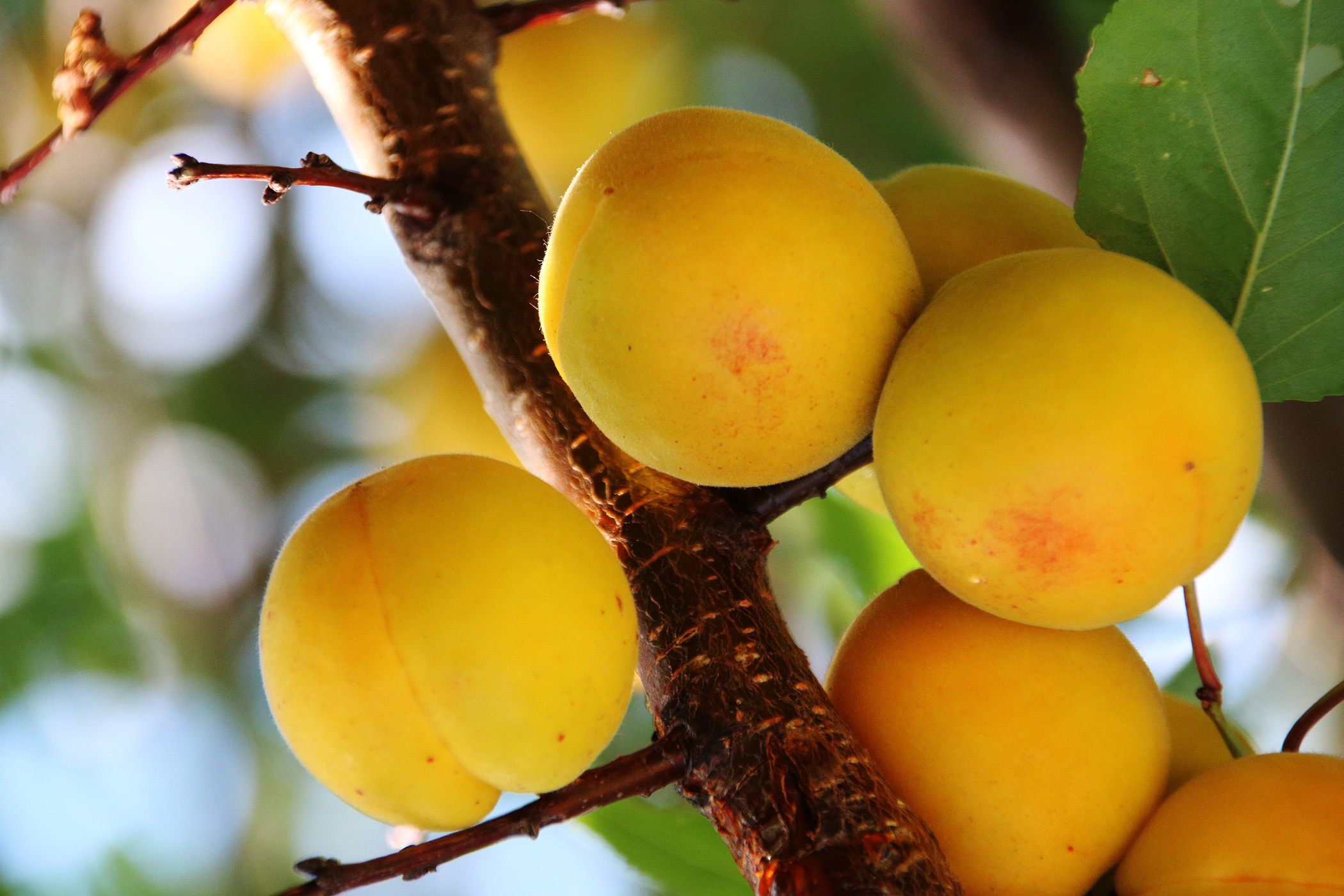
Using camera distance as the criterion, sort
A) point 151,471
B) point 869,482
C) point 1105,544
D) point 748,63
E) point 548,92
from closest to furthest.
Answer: point 1105,544 → point 869,482 → point 548,92 → point 151,471 → point 748,63

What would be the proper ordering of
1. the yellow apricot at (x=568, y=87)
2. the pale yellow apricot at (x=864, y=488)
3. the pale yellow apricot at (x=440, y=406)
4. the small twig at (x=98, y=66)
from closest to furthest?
the small twig at (x=98, y=66) → the pale yellow apricot at (x=864, y=488) → the pale yellow apricot at (x=440, y=406) → the yellow apricot at (x=568, y=87)

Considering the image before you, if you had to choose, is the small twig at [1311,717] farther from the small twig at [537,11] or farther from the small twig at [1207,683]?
the small twig at [537,11]

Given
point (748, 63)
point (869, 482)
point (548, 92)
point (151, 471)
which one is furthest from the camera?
point (748, 63)

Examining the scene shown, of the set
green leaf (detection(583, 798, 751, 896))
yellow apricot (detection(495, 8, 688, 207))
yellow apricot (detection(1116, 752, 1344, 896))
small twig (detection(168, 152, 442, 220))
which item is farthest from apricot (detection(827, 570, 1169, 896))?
yellow apricot (detection(495, 8, 688, 207))

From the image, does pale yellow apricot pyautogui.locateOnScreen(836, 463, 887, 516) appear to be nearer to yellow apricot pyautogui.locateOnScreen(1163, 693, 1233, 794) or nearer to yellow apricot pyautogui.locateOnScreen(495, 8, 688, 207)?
yellow apricot pyautogui.locateOnScreen(1163, 693, 1233, 794)

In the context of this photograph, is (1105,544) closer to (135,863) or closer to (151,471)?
(135,863)

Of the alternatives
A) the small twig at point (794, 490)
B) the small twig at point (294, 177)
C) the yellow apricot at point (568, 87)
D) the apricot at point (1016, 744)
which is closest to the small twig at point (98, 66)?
the small twig at point (294, 177)

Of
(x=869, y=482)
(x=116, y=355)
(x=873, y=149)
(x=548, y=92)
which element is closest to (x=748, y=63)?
(x=873, y=149)
